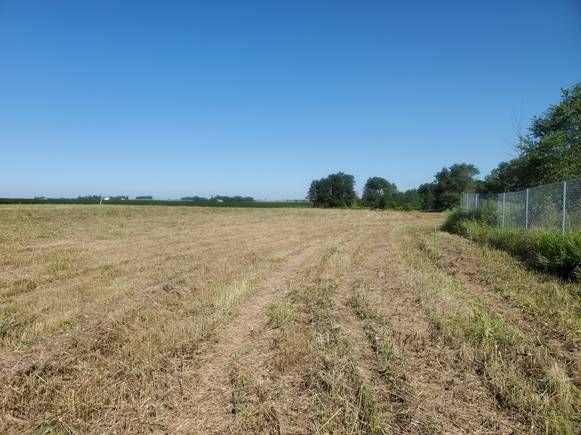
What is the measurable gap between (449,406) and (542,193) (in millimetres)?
11277

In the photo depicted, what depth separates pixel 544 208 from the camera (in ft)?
39.3

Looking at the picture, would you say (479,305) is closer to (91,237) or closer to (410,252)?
(410,252)

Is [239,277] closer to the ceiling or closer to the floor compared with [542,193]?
closer to the floor

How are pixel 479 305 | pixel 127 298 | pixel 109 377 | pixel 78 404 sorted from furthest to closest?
1. pixel 127 298
2. pixel 479 305
3. pixel 109 377
4. pixel 78 404

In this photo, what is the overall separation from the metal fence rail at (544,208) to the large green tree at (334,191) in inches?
3644

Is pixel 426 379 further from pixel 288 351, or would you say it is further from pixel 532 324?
pixel 532 324

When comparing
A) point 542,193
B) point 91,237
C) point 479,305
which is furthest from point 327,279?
point 91,237

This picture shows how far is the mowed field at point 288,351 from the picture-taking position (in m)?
3.23

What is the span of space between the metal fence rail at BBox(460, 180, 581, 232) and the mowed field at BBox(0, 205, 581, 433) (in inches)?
124

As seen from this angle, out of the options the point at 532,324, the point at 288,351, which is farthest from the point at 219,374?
the point at 532,324

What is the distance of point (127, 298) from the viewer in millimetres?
6801

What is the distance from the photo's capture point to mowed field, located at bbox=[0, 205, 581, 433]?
323 centimetres

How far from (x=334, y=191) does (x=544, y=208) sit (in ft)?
Answer: 333

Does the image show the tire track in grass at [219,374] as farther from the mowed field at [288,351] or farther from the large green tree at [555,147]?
the large green tree at [555,147]
